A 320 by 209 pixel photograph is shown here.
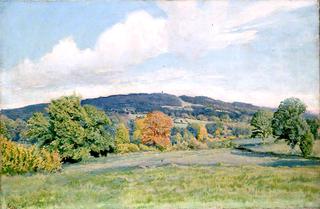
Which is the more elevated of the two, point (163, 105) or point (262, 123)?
point (163, 105)

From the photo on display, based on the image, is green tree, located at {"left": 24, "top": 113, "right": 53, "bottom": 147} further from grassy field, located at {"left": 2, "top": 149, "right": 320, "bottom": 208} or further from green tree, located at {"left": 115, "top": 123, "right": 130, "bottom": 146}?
green tree, located at {"left": 115, "top": 123, "right": 130, "bottom": 146}

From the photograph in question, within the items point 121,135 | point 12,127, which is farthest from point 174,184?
point 12,127

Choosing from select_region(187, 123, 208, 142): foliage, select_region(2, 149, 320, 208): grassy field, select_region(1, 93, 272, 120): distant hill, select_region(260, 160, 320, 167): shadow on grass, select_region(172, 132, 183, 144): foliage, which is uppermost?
select_region(1, 93, 272, 120): distant hill

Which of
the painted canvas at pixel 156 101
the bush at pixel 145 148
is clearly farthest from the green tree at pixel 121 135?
the bush at pixel 145 148

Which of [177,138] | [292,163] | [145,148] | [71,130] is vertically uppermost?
[71,130]

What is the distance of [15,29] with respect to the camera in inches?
267

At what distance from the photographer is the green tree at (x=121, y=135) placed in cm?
701

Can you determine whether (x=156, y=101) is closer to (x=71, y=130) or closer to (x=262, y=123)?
(x=71, y=130)

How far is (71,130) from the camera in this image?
6.96 meters

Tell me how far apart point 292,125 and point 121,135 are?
2.12 metres

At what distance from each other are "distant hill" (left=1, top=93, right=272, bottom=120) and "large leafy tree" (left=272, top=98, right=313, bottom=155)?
315 millimetres

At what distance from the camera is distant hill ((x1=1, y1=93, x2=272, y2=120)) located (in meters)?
6.89

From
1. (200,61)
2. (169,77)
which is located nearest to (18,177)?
(169,77)

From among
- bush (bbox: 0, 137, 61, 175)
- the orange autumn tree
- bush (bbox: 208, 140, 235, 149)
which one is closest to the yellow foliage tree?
bush (bbox: 208, 140, 235, 149)
